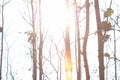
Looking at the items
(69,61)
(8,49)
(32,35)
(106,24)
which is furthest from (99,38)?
(8,49)

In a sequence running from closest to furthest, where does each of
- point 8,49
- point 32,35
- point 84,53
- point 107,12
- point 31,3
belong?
point 107,12, point 84,53, point 32,35, point 31,3, point 8,49

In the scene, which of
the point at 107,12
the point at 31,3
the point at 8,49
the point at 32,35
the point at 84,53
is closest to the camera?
the point at 107,12

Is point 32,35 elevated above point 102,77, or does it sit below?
above

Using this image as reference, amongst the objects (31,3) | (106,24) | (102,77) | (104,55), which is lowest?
(102,77)

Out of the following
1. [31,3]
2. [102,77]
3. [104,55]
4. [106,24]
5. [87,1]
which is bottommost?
[102,77]

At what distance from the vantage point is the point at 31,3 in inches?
599

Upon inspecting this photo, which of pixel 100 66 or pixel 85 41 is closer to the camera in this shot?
pixel 100 66

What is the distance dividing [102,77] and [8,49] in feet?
69.4

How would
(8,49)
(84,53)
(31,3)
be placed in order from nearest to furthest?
(84,53), (31,3), (8,49)

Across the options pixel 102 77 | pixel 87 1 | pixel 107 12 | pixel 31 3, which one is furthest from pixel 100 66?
pixel 31 3

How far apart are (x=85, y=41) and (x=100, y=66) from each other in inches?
79.1

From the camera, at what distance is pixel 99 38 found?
22.4ft

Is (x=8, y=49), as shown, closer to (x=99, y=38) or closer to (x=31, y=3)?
(x=31, y=3)

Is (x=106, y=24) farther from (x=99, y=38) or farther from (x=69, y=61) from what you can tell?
(x=69, y=61)
